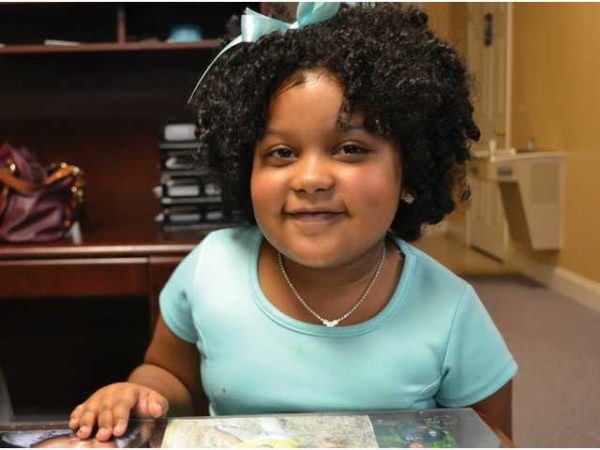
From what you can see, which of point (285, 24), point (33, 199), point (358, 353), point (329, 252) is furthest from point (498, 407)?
point (33, 199)

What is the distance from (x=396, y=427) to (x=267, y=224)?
0.26 meters

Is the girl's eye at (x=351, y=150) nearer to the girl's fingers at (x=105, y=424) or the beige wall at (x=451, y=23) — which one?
the beige wall at (x=451, y=23)

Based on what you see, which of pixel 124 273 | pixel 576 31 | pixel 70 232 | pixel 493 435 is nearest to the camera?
pixel 493 435

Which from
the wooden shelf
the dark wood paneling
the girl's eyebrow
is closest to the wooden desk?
the dark wood paneling

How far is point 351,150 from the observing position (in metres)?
0.75

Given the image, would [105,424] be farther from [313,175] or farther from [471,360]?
[471,360]

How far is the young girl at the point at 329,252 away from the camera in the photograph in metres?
0.74

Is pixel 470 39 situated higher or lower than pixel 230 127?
higher

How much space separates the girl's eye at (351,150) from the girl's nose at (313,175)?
23mm

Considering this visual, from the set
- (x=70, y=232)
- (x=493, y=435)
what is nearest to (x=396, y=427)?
(x=493, y=435)

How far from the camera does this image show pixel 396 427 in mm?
651

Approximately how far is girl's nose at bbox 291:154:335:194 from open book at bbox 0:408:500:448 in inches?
9.0

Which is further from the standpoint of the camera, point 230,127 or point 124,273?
point 124,273

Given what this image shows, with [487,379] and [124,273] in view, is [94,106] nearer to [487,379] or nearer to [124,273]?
[124,273]
